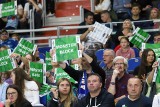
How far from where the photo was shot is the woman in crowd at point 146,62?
14852mm

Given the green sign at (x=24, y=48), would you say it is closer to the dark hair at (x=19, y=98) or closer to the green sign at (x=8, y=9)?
the green sign at (x=8, y=9)

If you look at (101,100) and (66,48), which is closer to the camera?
(101,100)

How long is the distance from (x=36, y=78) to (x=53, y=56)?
41.4 inches

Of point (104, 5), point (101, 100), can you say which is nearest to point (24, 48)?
point (104, 5)

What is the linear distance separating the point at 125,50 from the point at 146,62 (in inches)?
87.8

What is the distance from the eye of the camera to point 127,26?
18.4 m

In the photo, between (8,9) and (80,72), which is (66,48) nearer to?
(80,72)

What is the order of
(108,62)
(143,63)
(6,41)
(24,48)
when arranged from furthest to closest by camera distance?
(6,41), (24,48), (108,62), (143,63)

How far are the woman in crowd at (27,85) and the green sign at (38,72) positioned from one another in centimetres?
112

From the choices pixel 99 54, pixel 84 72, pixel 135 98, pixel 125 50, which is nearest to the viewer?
pixel 135 98

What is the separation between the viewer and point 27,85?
14.4 meters

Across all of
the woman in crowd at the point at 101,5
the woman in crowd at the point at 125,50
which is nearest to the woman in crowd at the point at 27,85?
the woman in crowd at the point at 125,50

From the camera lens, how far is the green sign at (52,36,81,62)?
48.2 ft

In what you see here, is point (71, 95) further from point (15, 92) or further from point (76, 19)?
point (76, 19)
